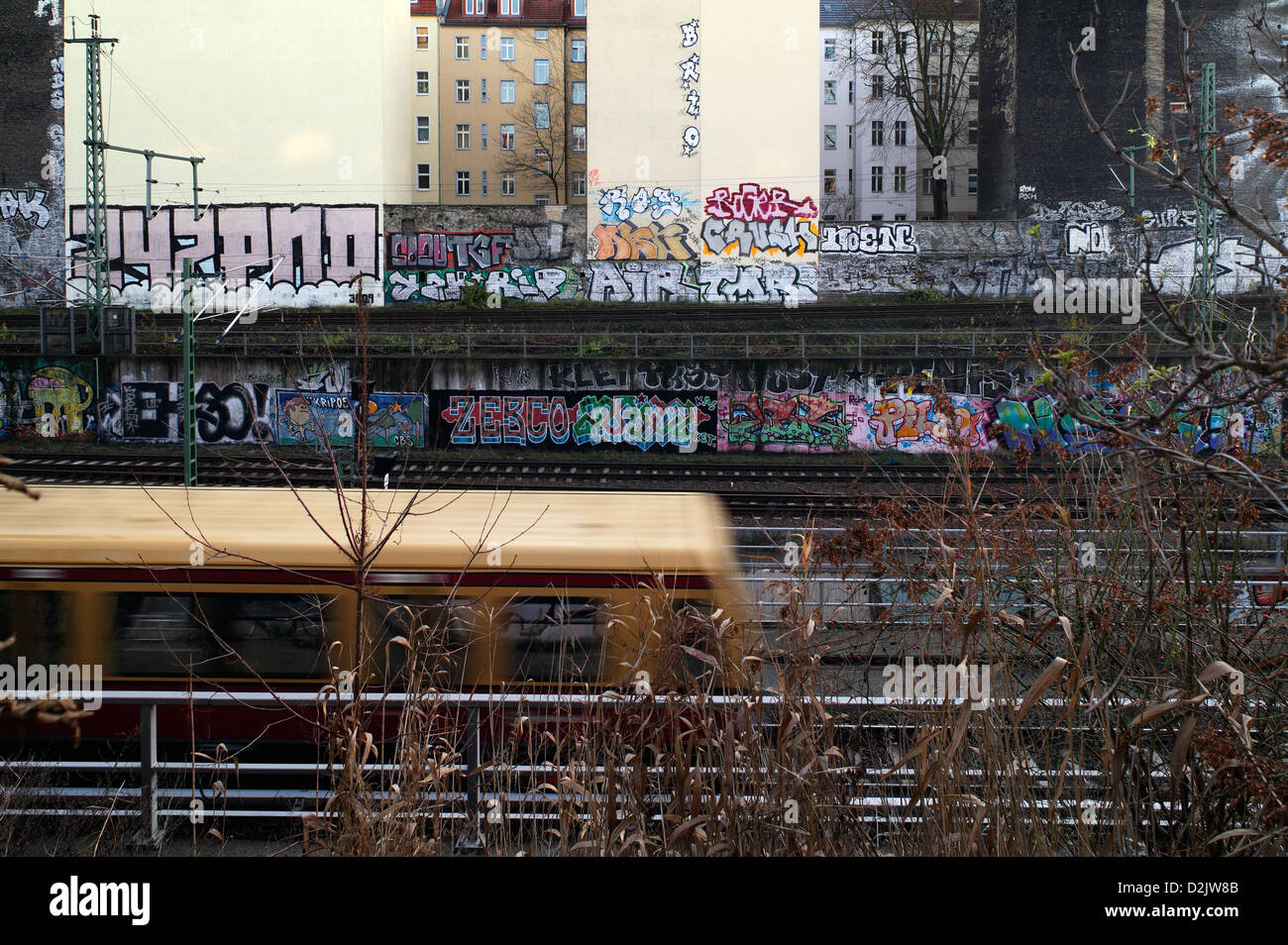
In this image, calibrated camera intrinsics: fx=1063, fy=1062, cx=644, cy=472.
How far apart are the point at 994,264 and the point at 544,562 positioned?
30819 mm

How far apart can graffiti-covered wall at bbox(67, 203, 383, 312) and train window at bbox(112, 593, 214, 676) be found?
28.4 metres

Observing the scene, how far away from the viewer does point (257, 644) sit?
6656mm

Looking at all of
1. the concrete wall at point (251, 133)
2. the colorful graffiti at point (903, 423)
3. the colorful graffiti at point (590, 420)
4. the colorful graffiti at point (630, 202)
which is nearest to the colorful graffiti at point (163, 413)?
the colorful graffiti at point (590, 420)

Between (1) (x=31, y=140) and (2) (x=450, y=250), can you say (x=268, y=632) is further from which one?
(1) (x=31, y=140)

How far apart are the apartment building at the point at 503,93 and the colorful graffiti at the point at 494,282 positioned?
749 inches

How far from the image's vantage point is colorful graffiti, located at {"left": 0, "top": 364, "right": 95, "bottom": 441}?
23156 mm

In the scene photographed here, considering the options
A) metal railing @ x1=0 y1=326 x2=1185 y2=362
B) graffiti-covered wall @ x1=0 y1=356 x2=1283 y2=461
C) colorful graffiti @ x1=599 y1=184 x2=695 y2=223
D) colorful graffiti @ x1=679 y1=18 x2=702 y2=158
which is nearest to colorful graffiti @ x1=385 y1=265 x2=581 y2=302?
colorful graffiti @ x1=599 y1=184 x2=695 y2=223

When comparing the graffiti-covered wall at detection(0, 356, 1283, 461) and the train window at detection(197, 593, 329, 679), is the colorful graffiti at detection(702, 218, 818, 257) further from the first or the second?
the train window at detection(197, 593, 329, 679)

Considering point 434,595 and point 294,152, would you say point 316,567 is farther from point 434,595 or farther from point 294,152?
point 294,152

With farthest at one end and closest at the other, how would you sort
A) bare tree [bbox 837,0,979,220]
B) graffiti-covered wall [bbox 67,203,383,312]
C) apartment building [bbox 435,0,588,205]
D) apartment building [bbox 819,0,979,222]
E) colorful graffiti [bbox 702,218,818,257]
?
apartment building [bbox 435,0,588,205]
apartment building [bbox 819,0,979,222]
bare tree [bbox 837,0,979,220]
colorful graffiti [bbox 702,218,818,257]
graffiti-covered wall [bbox 67,203,383,312]

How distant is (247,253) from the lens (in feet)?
112

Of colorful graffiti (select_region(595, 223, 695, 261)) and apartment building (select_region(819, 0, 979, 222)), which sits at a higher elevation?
apartment building (select_region(819, 0, 979, 222))

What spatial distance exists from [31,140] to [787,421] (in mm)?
27997

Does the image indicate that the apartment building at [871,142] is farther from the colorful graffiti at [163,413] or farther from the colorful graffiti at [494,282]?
the colorful graffiti at [163,413]
